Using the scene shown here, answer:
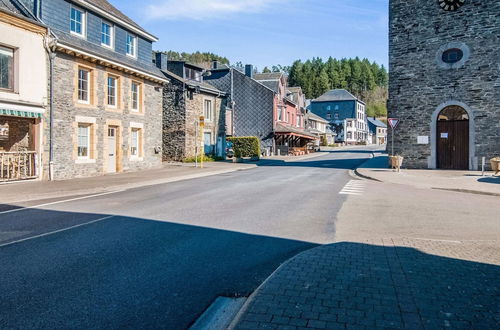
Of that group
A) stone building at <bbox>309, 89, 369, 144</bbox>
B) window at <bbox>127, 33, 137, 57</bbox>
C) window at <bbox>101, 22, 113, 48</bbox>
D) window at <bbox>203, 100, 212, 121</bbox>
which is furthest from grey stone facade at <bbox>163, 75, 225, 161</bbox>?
stone building at <bbox>309, 89, 369, 144</bbox>

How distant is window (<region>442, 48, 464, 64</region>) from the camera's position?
22.2m

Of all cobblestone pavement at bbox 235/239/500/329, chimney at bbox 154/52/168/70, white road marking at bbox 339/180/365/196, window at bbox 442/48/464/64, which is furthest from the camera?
chimney at bbox 154/52/168/70

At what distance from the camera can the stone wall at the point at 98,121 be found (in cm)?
1703

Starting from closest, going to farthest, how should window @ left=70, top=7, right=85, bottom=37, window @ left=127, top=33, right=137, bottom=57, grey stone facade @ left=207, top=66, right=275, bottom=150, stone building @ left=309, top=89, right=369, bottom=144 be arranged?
window @ left=70, top=7, right=85, bottom=37 < window @ left=127, top=33, right=137, bottom=57 < grey stone facade @ left=207, top=66, right=275, bottom=150 < stone building @ left=309, top=89, right=369, bottom=144

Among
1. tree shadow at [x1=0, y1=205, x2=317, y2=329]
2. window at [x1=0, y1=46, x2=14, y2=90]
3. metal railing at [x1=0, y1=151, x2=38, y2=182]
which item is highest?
window at [x1=0, y1=46, x2=14, y2=90]

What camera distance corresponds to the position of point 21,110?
15.1 m

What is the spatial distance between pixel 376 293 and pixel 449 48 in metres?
22.2

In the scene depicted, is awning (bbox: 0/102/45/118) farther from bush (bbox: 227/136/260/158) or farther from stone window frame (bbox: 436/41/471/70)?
bush (bbox: 227/136/260/158)

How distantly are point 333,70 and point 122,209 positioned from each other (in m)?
130

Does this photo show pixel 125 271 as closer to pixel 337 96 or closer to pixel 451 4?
pixel 451 4

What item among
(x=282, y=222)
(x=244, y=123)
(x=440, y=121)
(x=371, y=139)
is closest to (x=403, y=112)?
(x=440, y=121)

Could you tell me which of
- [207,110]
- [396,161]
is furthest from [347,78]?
[396,161]

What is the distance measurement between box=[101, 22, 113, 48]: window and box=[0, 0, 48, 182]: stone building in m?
4.63

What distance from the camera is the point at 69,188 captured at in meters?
13.6
